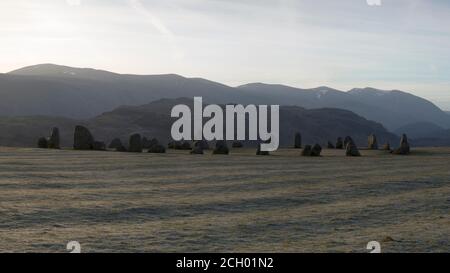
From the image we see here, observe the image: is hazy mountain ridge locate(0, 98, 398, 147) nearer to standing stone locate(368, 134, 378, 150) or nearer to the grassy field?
standing stone locate(368, 134, 378, 150)

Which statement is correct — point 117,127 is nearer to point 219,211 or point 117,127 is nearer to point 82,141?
point 82,141

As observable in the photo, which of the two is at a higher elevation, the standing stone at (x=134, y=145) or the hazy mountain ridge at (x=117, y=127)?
the hazy mountain ridge at (x=117, y=127)

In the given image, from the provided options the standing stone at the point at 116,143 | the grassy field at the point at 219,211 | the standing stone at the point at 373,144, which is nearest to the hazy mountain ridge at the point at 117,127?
the standing stone at the point at 116,143

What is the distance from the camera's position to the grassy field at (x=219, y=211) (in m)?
10.5

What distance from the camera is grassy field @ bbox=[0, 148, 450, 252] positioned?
1052cm

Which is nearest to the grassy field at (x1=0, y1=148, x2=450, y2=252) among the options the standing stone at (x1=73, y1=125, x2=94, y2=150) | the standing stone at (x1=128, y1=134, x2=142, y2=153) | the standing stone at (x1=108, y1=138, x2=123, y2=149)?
the standing stone at (x1=128, y1=134, x2=142, y2=153)

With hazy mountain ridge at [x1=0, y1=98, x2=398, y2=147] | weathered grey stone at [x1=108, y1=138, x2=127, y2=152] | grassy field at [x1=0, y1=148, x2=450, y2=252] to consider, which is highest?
hazy mountain ridge at [x1=0, y1=98, x2=398, y2=147]

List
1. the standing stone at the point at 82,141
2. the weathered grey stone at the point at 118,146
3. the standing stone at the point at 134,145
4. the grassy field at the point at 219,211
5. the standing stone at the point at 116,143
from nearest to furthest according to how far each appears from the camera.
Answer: the grassy field at the point at 219,211, the standing stone at the point at 134,145, the standing stone at the point at 82,141, the weathered grey stone at the point at 118,146, the standing stone at the point at 116,143

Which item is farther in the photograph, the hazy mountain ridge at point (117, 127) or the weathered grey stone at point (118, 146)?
the hazy mountain ridge at point (117, 127)

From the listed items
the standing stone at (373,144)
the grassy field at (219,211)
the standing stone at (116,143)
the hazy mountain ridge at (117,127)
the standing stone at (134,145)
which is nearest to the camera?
the grassy field at (219,211)

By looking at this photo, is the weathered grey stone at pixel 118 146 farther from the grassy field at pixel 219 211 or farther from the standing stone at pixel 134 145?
the grassy field at pixel 219 211

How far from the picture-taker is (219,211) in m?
14.5

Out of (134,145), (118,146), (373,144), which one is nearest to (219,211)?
(134,145)

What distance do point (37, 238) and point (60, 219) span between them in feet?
7.32
